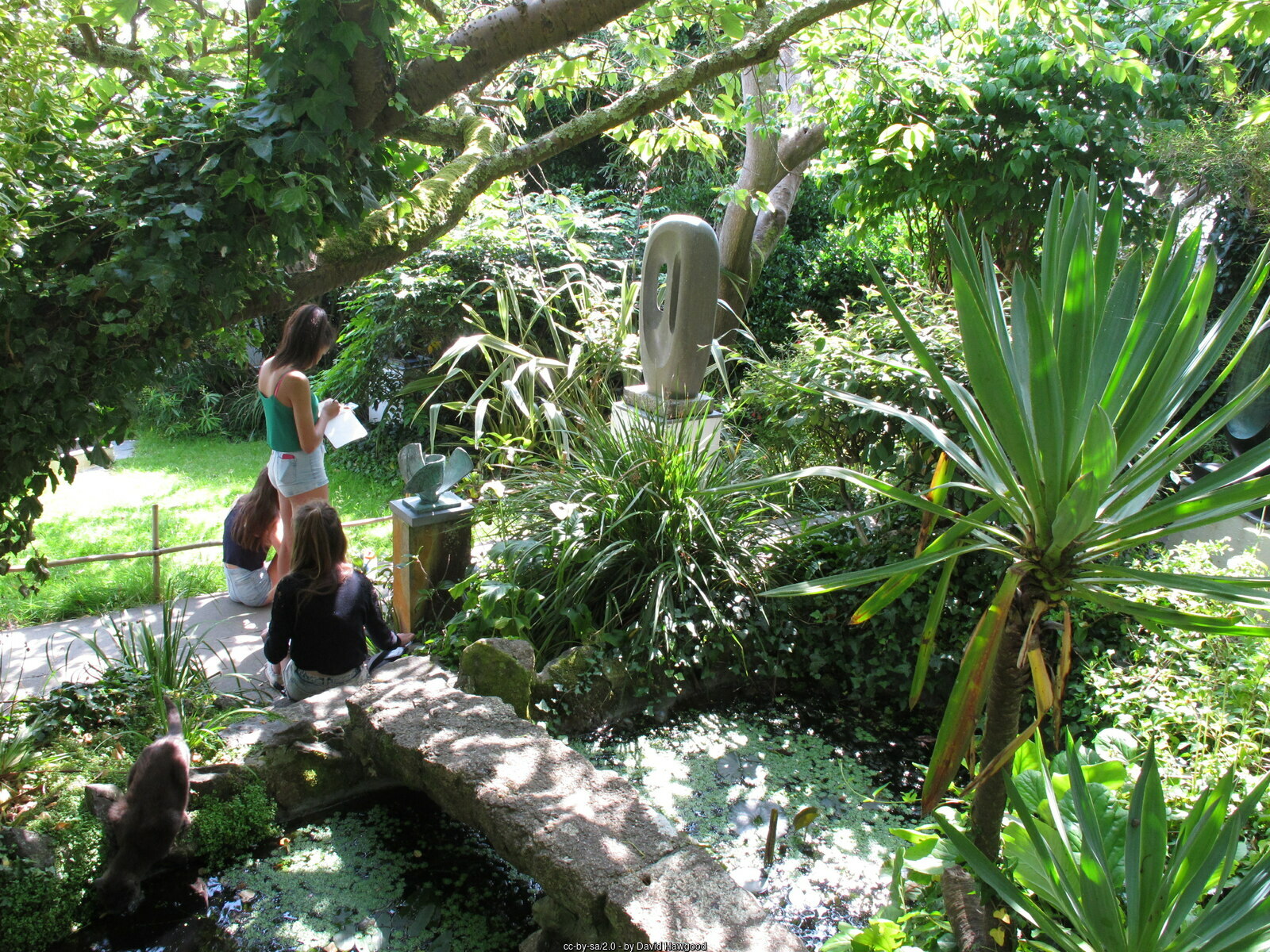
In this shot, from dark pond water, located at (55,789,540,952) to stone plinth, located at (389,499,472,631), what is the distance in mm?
1344

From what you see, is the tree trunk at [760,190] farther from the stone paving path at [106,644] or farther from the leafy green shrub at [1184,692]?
the leafy green shrub at [1184,692]

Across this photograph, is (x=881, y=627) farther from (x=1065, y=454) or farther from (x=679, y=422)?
(x=1065, y=454)

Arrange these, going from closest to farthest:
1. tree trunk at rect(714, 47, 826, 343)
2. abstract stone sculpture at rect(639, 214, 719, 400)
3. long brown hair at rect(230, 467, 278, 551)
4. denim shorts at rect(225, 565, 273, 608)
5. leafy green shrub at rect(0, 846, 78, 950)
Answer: leafy green shrub at rect(0, 846, 78, 950)
long brown hair at rect(230, 467, 278, 551)
denim shorts at rect(225, 565, 273, 608)
abstract stone sculpture at rect(639, 214, 719, 400)
tree trunk at rect(714, 47, 826, 343)

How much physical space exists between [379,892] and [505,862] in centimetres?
37

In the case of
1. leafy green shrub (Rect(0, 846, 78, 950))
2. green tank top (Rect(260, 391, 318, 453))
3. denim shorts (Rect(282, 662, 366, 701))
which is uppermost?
green tank top (Rect(260, 391, 318, 453))

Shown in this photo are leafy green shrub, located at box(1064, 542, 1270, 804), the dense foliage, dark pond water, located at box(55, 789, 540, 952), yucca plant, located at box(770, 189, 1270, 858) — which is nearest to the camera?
yucca plant, located at box(770, 189, 1270, 858)

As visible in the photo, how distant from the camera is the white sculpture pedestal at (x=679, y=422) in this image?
401 centimetres

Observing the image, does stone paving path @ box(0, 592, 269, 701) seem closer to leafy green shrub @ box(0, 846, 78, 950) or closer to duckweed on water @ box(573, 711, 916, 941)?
leafy green shrub @ box(0, 846, 78, 950)

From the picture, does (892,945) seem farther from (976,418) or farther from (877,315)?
(877,315)

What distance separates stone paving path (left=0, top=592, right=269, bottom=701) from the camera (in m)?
3.54

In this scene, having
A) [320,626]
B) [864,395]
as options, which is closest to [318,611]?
[320,626]

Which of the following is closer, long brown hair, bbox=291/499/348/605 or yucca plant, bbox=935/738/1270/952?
yucca plant, bbox=935/738/1270/952

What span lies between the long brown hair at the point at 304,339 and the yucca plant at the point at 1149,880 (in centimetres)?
339

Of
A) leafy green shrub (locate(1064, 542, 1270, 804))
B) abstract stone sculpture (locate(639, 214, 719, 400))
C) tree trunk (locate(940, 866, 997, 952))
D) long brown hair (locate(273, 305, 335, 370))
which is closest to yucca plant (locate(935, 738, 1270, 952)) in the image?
tree trunk (locate(940, 866, 997, 952))
